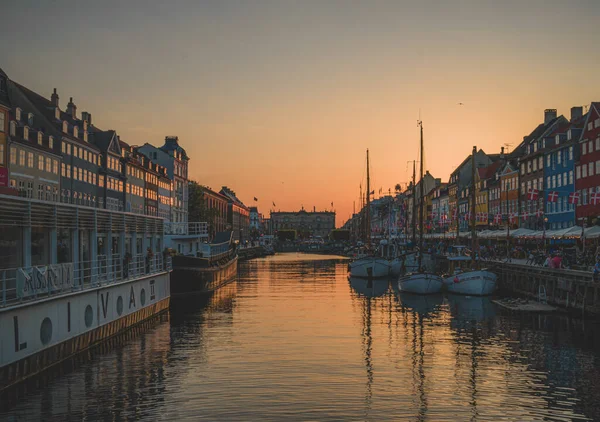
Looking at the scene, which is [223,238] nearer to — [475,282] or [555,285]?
[475,282]

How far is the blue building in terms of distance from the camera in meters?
89.1

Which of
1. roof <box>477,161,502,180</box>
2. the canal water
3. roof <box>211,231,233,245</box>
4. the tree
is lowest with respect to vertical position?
the canal water

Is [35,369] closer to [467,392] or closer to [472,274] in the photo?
[467,392]

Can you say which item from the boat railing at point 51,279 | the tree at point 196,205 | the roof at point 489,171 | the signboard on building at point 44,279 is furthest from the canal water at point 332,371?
the tree at point 196,205

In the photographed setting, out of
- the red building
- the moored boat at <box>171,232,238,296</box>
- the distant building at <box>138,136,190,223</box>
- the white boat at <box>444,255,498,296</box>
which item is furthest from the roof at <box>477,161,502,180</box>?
the white boat at <box>444,255,498,296</box>

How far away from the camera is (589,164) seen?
275 ft

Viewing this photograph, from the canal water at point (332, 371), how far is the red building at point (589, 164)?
37015 millimetres

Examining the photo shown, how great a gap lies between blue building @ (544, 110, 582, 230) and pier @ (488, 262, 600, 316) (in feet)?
73.9

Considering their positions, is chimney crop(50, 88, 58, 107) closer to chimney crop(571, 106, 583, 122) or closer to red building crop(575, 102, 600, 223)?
red building crop(575, 102, 600, 223)

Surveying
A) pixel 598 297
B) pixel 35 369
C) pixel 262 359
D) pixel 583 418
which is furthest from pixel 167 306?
pixel 583 418

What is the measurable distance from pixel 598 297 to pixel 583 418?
84.5ft

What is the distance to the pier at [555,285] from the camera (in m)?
47.2

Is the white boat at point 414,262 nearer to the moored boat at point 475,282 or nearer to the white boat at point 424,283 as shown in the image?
the white boat at point 424,283

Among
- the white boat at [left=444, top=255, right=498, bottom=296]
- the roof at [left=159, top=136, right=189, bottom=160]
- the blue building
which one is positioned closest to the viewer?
the white boat at [left=444, top=255, right=498, bottom=296]
